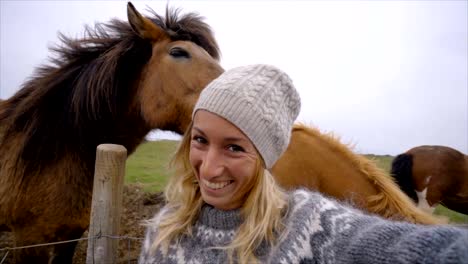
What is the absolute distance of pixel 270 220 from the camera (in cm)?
104

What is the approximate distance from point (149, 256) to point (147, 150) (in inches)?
527

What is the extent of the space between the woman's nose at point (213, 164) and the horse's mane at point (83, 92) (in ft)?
4.95

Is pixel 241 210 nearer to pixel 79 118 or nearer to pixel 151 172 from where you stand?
pixel 79 118

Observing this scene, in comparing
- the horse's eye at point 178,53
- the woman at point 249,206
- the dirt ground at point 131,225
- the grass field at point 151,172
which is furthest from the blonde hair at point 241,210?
the grass field at point 151,172

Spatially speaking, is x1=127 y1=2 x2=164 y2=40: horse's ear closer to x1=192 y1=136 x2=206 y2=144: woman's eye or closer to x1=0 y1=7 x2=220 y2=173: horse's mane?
x1=0 y1=7 x2=220 y2=173: horse's mane

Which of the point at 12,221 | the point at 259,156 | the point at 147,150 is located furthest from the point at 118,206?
the point at 147,150

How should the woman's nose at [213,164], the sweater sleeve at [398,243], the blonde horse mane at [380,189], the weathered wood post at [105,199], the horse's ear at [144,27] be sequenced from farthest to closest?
the horse's ear at [144,27]
the blonde horse mane at [380,189]
the weathered wood post at [105,199]
the woman's nose at [213,164]
the sweater sleeve at [398,243]

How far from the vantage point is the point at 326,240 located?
0.92 metres

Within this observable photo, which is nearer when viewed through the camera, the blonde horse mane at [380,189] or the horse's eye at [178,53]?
the blonde horse mane at [380,189]

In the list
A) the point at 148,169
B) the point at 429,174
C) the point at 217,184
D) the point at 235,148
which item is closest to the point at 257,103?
the point at 235,148

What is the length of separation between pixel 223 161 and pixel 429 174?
551cm

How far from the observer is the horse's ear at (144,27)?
7.50 feet

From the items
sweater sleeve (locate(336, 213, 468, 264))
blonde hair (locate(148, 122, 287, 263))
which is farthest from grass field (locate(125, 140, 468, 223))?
sweater sleeve (locate(336, 213, 468, 264))

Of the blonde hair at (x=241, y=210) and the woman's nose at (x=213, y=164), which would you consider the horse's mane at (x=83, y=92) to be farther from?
the woman's nose at (x=213, y=164)
